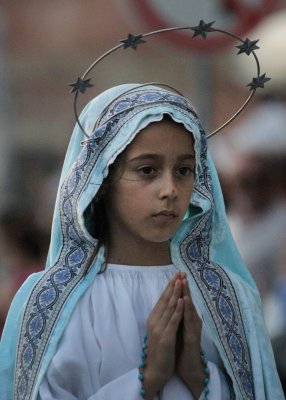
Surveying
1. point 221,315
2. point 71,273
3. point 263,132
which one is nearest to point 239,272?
point 221,315

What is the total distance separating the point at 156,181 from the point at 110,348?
1.70ft

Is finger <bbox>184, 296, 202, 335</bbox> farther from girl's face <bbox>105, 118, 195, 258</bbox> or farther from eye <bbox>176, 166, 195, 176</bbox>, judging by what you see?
eye <bbox>176, 166, 195, 176</bbox>

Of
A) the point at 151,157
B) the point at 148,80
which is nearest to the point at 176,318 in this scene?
the point at 151,157

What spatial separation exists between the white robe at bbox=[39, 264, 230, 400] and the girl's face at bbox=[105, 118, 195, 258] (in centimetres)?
18

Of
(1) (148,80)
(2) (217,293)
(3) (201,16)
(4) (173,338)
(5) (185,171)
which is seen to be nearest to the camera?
(4) (173,338)

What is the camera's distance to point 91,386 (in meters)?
4.04

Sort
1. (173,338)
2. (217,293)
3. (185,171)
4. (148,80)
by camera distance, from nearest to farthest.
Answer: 1. (173,338)
2. (185,171)
3. (217,293)
4. (148,80)

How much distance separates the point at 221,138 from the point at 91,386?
2.51 metres

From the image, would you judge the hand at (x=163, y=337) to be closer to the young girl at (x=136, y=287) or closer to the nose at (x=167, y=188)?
the young girl at (x=136, y=287)

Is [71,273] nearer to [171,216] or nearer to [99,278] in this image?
[99,278]

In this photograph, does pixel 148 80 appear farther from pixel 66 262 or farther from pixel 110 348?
pixel 110 348

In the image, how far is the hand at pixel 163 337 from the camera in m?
3.98

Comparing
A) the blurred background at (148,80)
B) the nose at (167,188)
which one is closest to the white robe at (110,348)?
the nose at (167,188)

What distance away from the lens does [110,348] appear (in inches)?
159
